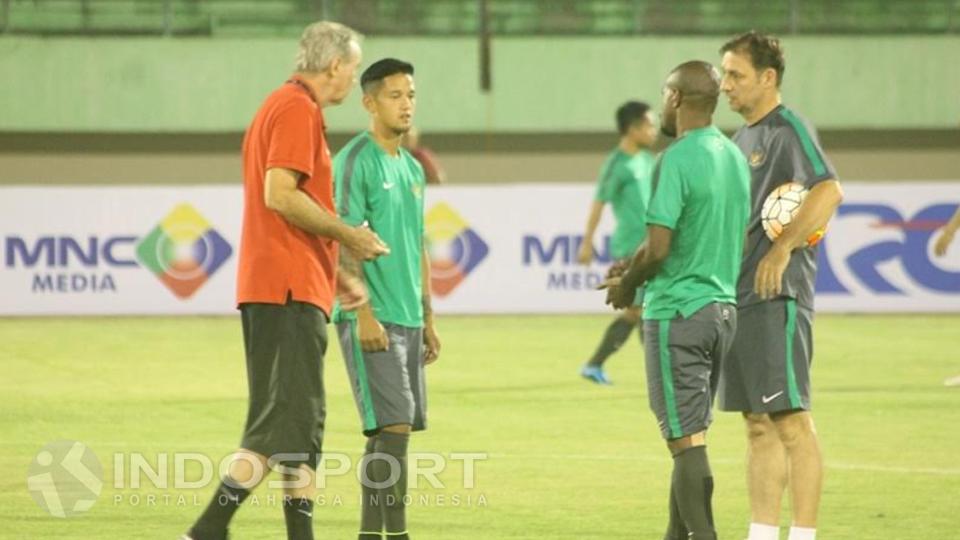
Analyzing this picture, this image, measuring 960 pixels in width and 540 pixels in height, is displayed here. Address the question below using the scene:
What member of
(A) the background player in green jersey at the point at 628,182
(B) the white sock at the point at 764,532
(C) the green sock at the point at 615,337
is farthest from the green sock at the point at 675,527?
(A) the background player in green jersey at the point at 628,182

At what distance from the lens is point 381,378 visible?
7789mm

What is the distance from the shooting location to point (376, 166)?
7.85 metres

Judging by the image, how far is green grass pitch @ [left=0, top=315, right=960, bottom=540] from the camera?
9016 millimetres

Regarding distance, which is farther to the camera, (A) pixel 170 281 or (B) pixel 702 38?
(B) pixel 702 38

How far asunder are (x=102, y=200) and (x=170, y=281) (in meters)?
1.24

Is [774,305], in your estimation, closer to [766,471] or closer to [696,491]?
[766,471]

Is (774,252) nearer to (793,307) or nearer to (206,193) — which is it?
(793,307)

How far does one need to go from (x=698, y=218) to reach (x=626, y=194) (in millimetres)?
8638

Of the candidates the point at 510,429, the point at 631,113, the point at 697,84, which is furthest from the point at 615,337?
the point at 697,84

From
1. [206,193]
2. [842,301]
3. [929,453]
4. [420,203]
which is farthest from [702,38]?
[420,203]

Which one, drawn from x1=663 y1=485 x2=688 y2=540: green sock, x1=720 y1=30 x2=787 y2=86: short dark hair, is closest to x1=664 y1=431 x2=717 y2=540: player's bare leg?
x1=663 y1=485 x2=688 y2=540: green sock

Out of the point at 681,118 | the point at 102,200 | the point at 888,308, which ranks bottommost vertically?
the point at 888,308

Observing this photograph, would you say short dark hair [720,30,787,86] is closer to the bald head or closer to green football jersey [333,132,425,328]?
the bald head

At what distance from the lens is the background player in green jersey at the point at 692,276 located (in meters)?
7.31
